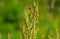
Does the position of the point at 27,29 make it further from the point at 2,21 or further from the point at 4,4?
the point at 4,4

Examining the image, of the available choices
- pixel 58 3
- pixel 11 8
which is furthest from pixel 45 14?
pixel 58 3

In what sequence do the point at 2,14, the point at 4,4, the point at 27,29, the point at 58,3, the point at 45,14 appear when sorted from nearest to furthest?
the point at 27,29
the point at 45,14
the point at 2,14
the point at 4,4
the point at 58,3

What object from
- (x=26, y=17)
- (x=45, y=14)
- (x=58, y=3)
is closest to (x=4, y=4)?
(x=45, y=14)

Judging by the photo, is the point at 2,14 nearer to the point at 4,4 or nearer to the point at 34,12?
the point at 4,4

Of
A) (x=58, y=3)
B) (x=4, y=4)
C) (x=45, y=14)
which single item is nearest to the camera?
(x=45, y=14)

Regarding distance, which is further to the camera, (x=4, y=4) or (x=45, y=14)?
(x=4, y=4)

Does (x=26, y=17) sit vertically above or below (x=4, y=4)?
above

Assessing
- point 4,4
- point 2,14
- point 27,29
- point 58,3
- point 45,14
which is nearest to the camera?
point 27,29

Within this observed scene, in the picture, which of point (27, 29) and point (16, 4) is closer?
point (27, 29)

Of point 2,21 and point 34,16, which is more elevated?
point 34,16
